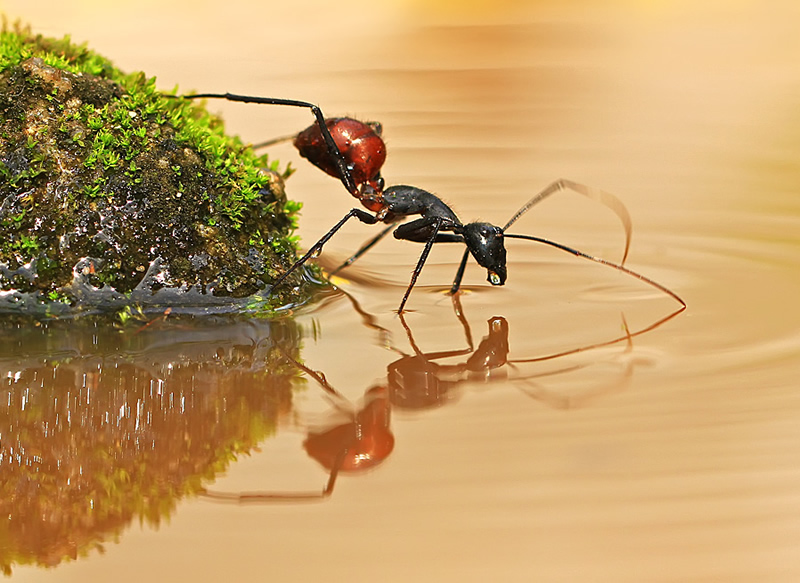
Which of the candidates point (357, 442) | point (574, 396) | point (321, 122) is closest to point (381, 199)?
point (321, 122)

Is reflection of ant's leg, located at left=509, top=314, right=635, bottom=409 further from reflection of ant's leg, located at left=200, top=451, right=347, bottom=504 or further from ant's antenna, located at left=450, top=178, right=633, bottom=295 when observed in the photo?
ant's antenna, located at left=450, top=178, right=633, bottom=295

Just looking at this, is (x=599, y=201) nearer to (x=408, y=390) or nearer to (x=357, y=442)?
(x=408, y=390)

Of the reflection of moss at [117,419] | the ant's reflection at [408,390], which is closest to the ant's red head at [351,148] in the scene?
the ant's reflection at [408,390]

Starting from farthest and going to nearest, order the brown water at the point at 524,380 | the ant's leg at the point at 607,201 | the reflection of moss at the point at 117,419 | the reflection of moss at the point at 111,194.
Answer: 1. the ant's leg at the point at 607,201
2. the reflection of moss at the point at 111,194
3. the reflection of moss at the point at 117,419
4. the brown water at the point at 524,380

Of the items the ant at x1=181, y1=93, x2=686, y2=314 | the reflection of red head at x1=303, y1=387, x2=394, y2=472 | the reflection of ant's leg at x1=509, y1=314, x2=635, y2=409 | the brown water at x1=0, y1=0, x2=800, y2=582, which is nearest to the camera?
the brown water at x1=0, y1=0, x2=800, y2=582

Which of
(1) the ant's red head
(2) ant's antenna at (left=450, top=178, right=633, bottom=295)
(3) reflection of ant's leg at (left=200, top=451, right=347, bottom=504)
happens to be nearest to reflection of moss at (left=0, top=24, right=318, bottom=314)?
(1) the ant's red head

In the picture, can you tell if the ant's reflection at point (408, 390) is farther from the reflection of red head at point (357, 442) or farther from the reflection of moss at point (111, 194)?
the reflection of moss at point (111, 194)

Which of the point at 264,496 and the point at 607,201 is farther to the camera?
the point at 607,201
